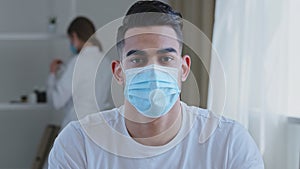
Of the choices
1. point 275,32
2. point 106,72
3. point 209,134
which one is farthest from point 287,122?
point 106,72

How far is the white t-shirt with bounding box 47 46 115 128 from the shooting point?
315 centimetres

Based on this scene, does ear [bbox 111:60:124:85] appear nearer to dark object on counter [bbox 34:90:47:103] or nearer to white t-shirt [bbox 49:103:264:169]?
white t-shirt [bbox 49:103:264:169]

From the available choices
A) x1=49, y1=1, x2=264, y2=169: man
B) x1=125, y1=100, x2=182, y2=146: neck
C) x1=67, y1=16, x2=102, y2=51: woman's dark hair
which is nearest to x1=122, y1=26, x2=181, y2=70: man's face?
x1=49, y1=1, x2=264, y2=169: man

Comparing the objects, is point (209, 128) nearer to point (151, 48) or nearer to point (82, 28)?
point (151, 48)

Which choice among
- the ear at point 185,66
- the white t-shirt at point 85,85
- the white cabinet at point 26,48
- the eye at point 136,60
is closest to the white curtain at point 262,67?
the white t-shirt at point 85,85

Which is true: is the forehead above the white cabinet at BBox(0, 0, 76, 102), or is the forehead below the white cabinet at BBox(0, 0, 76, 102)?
above

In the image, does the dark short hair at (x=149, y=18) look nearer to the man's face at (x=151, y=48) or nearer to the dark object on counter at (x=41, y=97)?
the man's face at (x=151, y=48)

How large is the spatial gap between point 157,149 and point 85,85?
6.56 feet

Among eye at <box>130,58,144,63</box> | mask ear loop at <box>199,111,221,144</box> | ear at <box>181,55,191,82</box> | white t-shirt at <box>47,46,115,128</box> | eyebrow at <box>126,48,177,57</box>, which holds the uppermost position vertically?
eyebrow at <box>126,48,177,57</box>

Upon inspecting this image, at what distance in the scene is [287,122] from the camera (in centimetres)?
223

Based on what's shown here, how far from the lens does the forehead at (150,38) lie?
52.2 inches

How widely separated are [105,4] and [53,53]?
608 mm

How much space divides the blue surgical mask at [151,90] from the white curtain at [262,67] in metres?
1.00

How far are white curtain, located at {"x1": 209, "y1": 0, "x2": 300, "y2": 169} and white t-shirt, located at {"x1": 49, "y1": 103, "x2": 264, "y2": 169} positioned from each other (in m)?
0.87
